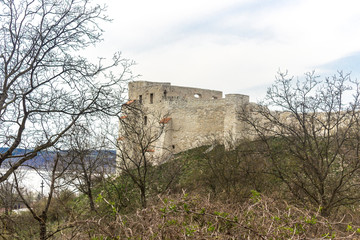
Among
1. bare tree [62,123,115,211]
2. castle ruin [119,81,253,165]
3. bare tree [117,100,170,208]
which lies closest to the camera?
bare tree [117,100,170,208]

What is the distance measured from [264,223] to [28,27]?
226 inches

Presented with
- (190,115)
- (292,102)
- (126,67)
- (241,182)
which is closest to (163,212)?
(126,67)

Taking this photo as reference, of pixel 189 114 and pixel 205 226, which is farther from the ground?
pixel 189 114

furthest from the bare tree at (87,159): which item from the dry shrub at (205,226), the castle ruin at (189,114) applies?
the castle ruin at (189,114)

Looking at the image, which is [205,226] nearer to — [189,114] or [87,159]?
[87,159]

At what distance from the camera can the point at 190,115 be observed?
1104 inches

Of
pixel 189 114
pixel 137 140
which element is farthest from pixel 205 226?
pixel 189 114

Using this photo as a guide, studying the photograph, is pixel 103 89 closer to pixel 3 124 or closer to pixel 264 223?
pixel 3 124

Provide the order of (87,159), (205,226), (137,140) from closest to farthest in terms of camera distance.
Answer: (205,226) → (137,140) → (87,159)

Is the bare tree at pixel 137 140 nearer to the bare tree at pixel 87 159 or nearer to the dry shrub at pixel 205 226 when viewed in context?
the bare tree at pixel 87 159

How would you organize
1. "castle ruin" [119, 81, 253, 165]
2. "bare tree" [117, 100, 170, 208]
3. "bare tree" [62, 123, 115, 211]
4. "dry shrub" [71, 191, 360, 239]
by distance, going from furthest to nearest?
"castle ruin" [119, 81, 253, 165], "bare tree" [62, 123, 115, 211], "bare tree" [117, 100, 170, 208], "dry shrub" [71, 191, 360, 239]

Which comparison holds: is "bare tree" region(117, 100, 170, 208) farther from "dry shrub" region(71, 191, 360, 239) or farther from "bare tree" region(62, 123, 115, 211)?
"dry shrub" region(71, 191, 360, 239)

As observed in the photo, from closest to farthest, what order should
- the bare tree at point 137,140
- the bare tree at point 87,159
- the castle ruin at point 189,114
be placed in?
the bare tree at point 137,140
the bare tree at point 87,159
the castle ruin at point 189,114

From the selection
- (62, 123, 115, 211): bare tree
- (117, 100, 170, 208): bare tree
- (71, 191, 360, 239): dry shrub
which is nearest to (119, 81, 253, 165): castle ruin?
(117, 100, 170, 208): bare tree
